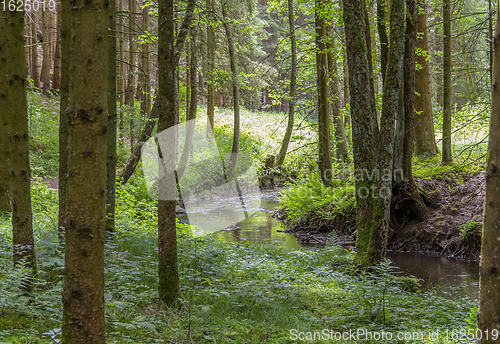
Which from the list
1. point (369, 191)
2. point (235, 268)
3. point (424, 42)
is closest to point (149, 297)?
point (235, 268)

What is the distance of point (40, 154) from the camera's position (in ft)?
47.7

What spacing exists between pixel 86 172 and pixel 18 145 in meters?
2.14

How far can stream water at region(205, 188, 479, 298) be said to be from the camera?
6.16 m

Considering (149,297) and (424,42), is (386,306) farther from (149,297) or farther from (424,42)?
(424,42)

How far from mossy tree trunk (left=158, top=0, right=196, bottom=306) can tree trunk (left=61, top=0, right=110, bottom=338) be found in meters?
1.52

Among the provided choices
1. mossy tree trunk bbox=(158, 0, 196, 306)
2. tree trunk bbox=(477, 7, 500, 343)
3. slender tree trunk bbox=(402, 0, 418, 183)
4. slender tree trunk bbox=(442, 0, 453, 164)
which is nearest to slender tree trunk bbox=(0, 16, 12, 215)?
A: mossy tree trunk bbox=(158, 0, 196, 306)

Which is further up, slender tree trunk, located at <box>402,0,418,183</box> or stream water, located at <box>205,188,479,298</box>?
slender tree trunk, located at <box>402,0,418,183</box>

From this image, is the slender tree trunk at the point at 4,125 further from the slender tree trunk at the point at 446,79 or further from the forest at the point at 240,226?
the slender tree trunk at the point at 446,79

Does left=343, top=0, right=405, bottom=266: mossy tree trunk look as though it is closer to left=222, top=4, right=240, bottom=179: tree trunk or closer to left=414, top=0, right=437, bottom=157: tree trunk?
left=414, top=0, right=437, bottom=157: tree trunk

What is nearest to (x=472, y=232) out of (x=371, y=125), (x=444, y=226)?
(x=444, y=226)

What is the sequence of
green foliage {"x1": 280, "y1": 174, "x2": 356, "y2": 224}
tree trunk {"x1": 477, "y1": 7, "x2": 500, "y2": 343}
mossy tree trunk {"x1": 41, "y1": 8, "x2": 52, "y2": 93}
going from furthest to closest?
mossy tree trunk {"x1": 41, "y1": 8, "x2": 52, "y2": 93} < green foliage {"x1": 280, "y1": 174, "x2": 356, "y2": 224} < tree trunk {"x1": 477, "y1": 7, "x2": 500, "y2": 343}

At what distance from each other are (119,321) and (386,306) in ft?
9.68

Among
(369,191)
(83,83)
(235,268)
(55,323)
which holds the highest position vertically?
(83,83)

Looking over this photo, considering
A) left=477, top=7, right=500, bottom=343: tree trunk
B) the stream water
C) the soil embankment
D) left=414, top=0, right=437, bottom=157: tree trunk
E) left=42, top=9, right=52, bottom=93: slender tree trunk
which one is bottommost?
the stream water
